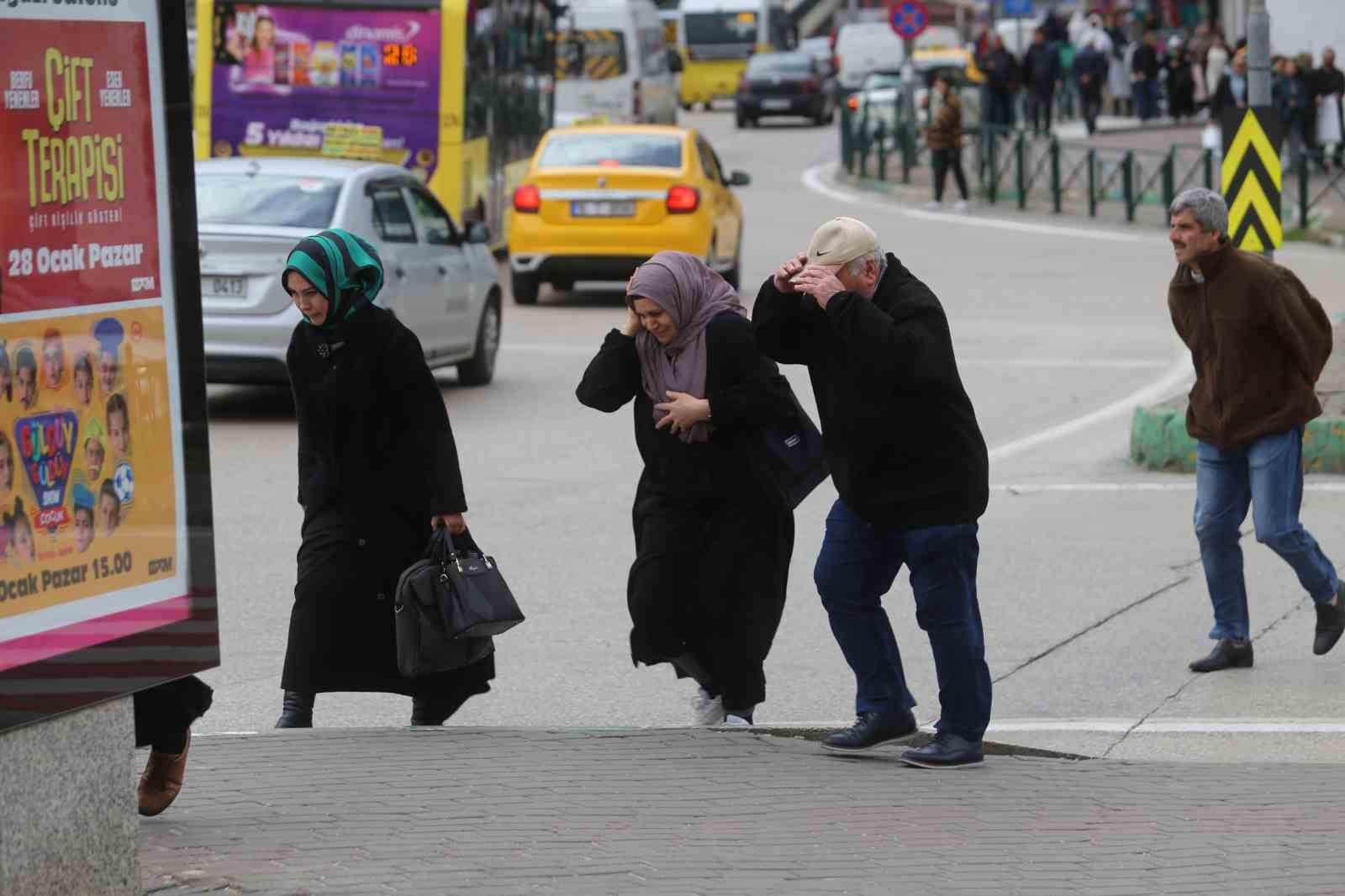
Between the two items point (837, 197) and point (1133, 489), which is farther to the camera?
point (837, 197)

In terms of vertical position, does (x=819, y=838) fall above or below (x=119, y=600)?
below

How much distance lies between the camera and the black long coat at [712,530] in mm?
6988

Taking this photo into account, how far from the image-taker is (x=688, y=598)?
281 inches

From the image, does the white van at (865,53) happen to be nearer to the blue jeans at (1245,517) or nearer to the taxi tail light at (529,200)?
the taxi tail light at (529,200)

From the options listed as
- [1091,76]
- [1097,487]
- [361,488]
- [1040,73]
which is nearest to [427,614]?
[361,488]

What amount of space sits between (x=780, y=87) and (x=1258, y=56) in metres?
41.2

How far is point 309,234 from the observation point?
1334cm

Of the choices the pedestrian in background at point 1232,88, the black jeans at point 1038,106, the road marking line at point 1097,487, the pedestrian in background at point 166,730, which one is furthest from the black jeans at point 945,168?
the pedestrian in background at point 166,730

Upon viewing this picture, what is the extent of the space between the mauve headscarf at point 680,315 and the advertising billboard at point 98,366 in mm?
1957

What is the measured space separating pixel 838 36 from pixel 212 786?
56584mm

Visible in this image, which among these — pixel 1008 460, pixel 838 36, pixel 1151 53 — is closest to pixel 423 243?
pixel 1008 460

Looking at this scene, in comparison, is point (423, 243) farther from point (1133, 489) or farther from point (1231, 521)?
point (1231, 521)

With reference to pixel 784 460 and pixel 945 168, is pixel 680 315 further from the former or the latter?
pixel 945 168

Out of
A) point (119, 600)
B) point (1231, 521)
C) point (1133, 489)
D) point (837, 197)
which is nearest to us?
point (119, 600)
